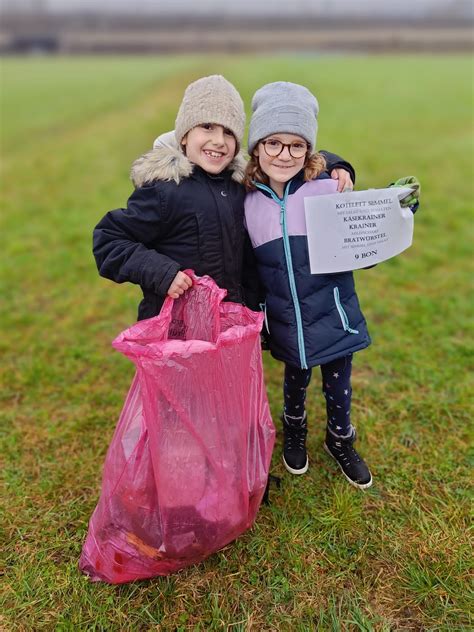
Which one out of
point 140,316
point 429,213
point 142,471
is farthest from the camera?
point 429,213

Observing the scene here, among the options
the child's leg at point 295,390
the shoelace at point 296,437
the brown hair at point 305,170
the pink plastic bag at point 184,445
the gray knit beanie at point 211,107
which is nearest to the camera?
the pink plastic bag at point 184,445

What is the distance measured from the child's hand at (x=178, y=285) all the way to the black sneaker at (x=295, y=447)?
0.77 m

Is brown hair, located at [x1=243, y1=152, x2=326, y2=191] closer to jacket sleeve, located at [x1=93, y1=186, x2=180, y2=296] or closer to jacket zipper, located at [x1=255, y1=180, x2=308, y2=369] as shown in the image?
jacket zipper, located at [x1=255, y1=180, x2=308, y2=369]

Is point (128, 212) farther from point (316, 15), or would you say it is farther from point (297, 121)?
point (316, 15)

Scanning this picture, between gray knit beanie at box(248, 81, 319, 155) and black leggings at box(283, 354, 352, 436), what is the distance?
2.55 ft

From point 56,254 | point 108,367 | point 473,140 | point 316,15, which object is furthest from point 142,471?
point 316,15

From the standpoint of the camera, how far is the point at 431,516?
1697 millimetres

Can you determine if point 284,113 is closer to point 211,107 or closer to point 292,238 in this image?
point 211,107

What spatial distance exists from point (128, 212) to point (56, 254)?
2.79 metres

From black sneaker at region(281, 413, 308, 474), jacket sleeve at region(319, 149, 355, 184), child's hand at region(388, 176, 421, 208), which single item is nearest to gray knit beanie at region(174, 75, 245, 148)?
jacket sleeve at region(319, 149, 355, 184)

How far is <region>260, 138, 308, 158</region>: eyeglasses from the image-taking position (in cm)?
148

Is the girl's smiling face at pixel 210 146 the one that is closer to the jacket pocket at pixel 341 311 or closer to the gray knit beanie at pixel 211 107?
the gray knit beanie at pixel 211 107

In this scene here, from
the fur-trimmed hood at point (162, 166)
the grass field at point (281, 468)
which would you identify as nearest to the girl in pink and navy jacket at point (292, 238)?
the fur-trimmed hood at point (162, 166)

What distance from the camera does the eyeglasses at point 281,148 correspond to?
4.84 feet
